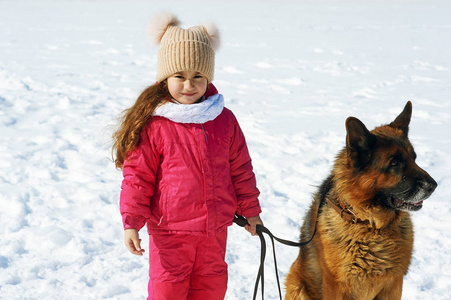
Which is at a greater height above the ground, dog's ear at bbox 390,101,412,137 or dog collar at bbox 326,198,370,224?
dog's ear at bbox 390,101,412,137

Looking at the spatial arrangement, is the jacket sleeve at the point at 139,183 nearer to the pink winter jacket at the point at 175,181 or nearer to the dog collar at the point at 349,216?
the pink winter jacket at the point at 175,181

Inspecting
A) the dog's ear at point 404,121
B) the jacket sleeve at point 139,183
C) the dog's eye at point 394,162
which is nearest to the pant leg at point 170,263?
the jacket sleeve at point 139,183

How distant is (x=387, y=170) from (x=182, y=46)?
1316 millimetres

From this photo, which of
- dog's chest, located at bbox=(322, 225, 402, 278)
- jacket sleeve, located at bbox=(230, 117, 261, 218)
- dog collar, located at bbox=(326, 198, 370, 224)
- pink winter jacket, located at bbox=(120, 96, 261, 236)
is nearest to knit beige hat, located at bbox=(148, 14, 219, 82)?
pink winter jacket, located at bbox=(120, 96, 261, 236)

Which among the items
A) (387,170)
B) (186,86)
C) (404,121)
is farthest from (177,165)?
(404,121)

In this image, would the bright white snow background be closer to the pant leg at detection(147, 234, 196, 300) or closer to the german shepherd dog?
the german shepherd dog

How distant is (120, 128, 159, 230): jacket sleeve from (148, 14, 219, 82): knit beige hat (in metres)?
0.38

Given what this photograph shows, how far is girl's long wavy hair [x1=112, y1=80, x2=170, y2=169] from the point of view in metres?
2.28

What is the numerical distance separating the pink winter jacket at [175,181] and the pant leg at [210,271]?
0.12 meters

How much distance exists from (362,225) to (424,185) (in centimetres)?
43

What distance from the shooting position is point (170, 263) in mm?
2328

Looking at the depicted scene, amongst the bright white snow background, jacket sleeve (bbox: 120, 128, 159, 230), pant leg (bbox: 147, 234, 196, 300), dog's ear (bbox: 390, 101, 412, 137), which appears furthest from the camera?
the bright white snow background

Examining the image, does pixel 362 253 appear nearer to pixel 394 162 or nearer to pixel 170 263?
pixel 394 162

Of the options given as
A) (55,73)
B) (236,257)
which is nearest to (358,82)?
(55,73)
